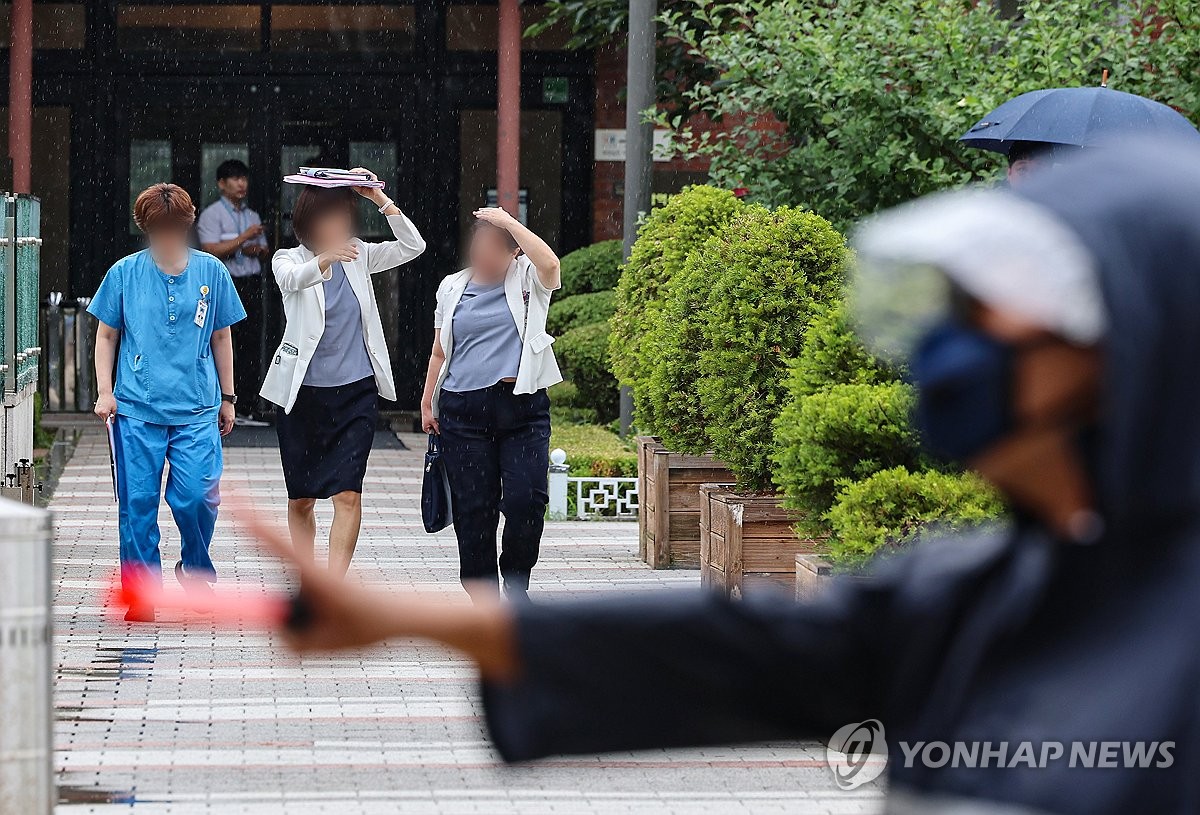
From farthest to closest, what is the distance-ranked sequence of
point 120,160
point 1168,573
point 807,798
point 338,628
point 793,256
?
point 120,160 → point 793,256 → point 807,798 → point 338,628 → point 1168,573

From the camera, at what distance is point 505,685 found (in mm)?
1429

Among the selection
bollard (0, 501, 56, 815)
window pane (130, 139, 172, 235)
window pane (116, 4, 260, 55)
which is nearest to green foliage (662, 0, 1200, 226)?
bollard (0, 501, 56, 815)

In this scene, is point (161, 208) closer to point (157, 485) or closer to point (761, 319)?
point (157, 485)

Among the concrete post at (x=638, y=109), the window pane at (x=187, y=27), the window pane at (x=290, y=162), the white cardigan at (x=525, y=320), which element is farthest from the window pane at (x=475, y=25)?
the white cardigan at (x=525, y=320)

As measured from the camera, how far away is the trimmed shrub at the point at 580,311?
615 inches

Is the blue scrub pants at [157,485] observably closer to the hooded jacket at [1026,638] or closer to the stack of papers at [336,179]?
the stack of papers at [336,179]

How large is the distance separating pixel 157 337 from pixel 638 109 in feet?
17.2

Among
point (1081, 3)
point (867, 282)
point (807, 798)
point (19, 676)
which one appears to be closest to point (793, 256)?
point (1081, 3)

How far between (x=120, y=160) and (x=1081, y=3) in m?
9.94

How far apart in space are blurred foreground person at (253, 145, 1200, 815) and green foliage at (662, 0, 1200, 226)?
26.6ft

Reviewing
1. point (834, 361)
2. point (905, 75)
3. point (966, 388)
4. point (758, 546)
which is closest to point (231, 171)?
point (905, 75)

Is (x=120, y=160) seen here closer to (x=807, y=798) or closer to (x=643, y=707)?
(x=807, y=798)

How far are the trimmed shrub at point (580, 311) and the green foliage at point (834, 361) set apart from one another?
852 cm

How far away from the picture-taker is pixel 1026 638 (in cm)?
126
